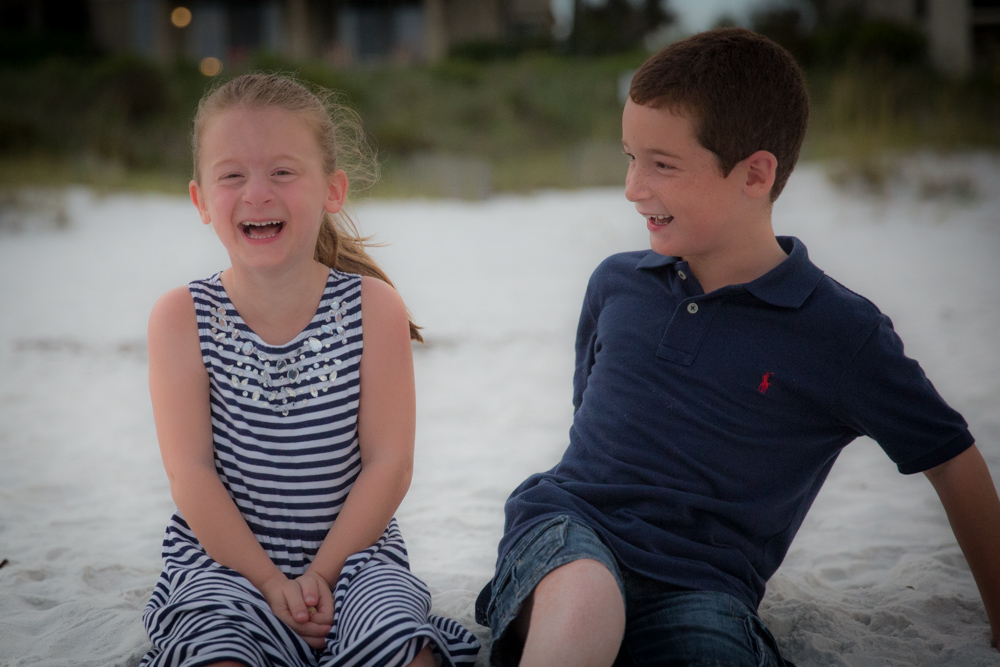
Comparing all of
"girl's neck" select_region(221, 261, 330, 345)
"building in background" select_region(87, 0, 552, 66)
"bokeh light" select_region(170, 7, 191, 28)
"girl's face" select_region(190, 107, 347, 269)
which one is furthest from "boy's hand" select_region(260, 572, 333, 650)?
"bokeh light" select_region(170, 7, 191, 28)

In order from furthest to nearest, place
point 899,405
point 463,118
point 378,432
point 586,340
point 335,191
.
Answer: point 463,118 < point 586,340 < point 335,191 < point 378,432 < point 899,405

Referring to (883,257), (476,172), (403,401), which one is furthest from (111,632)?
(476,172)

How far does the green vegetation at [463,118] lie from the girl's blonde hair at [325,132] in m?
7.51

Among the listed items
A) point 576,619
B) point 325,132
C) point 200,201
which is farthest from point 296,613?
point 325,132

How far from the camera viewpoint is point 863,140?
948 centimetres

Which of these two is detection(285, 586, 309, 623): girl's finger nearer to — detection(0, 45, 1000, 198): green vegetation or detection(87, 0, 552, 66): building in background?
detection(0, 45, 1000, 198): green vegetation

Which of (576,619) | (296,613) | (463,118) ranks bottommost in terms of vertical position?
(463,118)

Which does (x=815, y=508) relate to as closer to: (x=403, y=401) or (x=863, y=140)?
(x=403, y=401)

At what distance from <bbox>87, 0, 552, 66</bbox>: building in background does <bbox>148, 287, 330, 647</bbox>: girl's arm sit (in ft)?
54.7

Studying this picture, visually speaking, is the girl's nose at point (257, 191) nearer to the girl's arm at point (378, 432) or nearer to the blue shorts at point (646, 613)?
the girl's arm at point (378, 432)

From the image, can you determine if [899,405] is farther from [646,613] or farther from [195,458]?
[195,458]

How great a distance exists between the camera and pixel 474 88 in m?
13.3

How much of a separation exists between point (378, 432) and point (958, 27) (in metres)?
14.8

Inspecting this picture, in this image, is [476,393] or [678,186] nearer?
[678,186]
